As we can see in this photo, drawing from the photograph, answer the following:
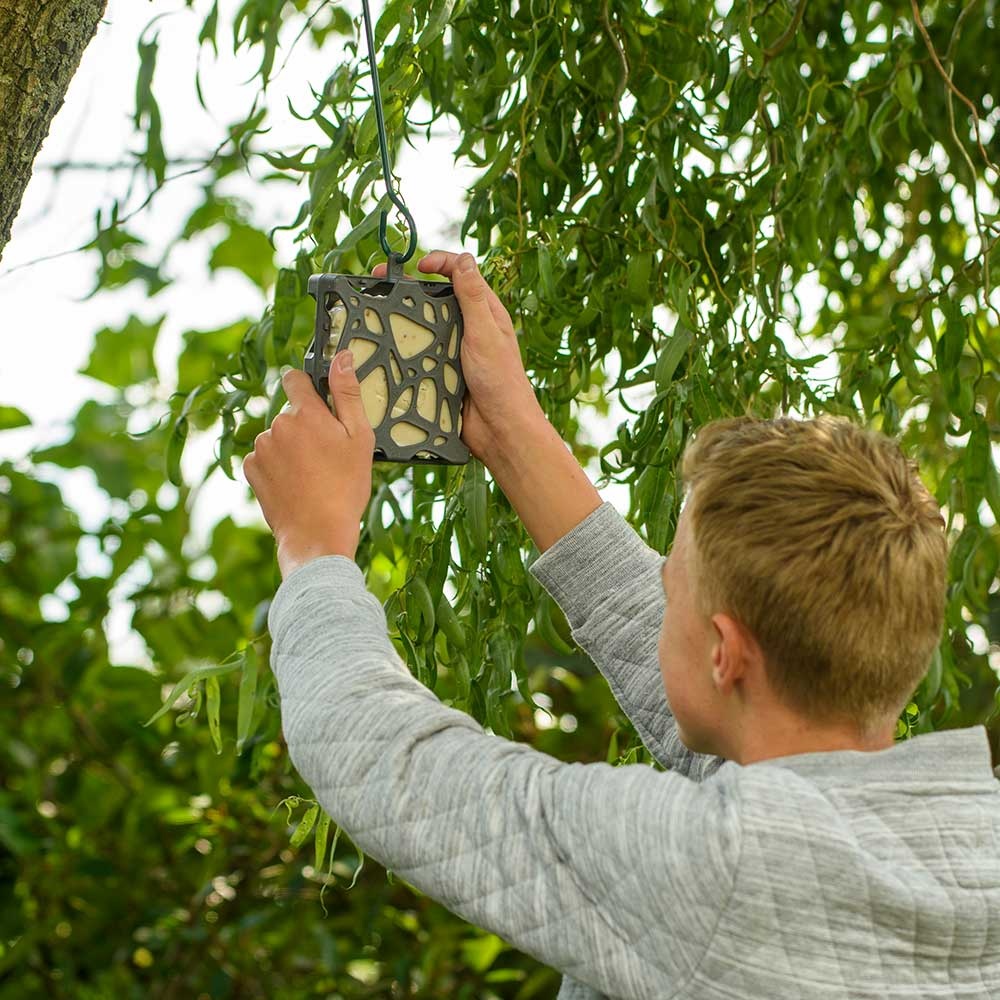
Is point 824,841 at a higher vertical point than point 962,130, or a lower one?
lower

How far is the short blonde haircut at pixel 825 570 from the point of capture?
0.79m

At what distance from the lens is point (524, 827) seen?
76cm

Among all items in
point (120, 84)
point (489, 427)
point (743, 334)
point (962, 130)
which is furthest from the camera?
point (120, 84)

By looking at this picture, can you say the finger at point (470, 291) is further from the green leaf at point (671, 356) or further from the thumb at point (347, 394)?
the green leaf at point (671, 356)

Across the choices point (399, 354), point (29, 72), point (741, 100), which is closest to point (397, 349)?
point (399, 354)

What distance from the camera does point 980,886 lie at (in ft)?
2.55

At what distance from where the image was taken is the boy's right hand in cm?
96

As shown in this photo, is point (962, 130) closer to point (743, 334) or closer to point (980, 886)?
point (743, 334)

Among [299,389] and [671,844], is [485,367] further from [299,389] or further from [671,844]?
[671,844]

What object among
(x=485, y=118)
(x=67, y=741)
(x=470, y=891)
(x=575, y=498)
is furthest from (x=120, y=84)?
(x=470, y=891)

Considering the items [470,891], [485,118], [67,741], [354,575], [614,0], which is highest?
[614,0]

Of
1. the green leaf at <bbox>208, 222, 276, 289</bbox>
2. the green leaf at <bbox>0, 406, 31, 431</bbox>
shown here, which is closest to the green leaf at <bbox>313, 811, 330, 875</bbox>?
the green leaf at <bbox>0, 406, 31, 431</bbox>

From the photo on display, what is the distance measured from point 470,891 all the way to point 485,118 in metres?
0.89

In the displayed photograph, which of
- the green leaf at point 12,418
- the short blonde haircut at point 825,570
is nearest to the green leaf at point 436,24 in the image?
the short blonde haircut at point 825,570
